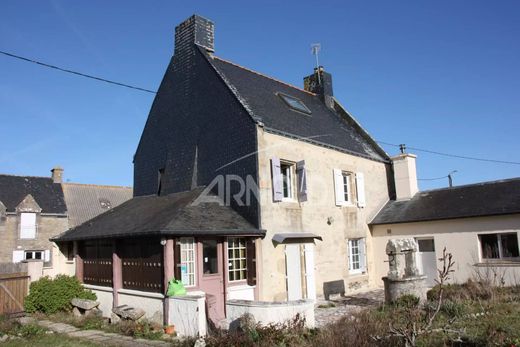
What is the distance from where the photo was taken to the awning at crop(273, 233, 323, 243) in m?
13.2

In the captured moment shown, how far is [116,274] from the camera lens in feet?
41.3

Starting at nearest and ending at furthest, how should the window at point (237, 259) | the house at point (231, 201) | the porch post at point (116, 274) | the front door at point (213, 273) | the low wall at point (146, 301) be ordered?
the low wall at point (146, 301) < the front door at point (213, 273) < the house at point (231, 201) < the porch post at point (116, 274) < the window at point (237, 259)

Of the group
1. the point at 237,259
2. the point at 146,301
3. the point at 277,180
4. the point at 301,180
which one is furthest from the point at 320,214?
the point at 146,301

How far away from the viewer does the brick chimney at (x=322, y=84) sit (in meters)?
21.3

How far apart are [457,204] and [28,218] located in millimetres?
27387

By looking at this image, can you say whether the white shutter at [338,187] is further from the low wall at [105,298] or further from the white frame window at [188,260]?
the low wall at [105,298]

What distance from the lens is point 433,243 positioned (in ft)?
56.2

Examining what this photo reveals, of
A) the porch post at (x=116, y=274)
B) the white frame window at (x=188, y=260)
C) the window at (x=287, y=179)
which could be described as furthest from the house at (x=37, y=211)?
the window at (x=287, y=179)

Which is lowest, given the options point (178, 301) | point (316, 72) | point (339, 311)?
point (339, 311)

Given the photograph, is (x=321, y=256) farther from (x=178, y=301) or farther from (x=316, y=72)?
(x=316, y=72)

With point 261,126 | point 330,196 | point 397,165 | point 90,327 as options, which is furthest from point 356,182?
point 90,327

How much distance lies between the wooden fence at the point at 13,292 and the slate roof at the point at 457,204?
13008 mm

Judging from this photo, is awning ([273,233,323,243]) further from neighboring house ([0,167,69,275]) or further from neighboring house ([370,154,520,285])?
neighboring house ([0,167,69,275])

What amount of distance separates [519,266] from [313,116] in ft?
30.0
